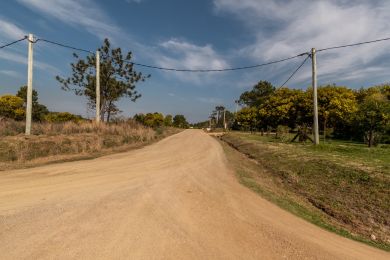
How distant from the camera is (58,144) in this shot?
46.8ft

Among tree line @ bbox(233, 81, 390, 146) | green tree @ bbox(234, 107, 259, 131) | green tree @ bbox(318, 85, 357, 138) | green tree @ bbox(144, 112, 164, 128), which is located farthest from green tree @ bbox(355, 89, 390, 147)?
green tree @ bbox(144, 112, 164, 128)

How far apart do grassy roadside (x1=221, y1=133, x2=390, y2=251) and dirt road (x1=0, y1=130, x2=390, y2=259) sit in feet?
2.28

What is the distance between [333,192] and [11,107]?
42.4 meters

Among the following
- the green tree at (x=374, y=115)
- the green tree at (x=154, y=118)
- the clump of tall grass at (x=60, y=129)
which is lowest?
the clump of tall grass at (x=60, y=129)

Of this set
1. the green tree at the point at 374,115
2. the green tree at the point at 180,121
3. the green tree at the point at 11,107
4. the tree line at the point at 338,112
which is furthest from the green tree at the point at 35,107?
the green tree at the point at 180,121

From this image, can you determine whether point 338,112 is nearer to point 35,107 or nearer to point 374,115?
point 374,115

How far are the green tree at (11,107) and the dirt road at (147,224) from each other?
37126mm

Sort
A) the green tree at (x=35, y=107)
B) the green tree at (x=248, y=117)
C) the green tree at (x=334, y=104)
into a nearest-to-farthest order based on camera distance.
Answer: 1. the green tree at (x=334, y=104)
2. the green tree at (x=35, y=107)
3. the green tree at (x=248, y=117)

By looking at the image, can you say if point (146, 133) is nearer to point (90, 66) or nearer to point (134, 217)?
point (90, 66)

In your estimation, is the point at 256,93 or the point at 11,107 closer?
the point at 11,107

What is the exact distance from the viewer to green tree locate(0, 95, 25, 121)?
39.2 metres

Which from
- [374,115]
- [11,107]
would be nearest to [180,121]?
[11,107]

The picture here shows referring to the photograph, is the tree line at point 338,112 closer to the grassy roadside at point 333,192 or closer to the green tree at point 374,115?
the green tree at point 374,115

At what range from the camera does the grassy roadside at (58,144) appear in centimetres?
1163
